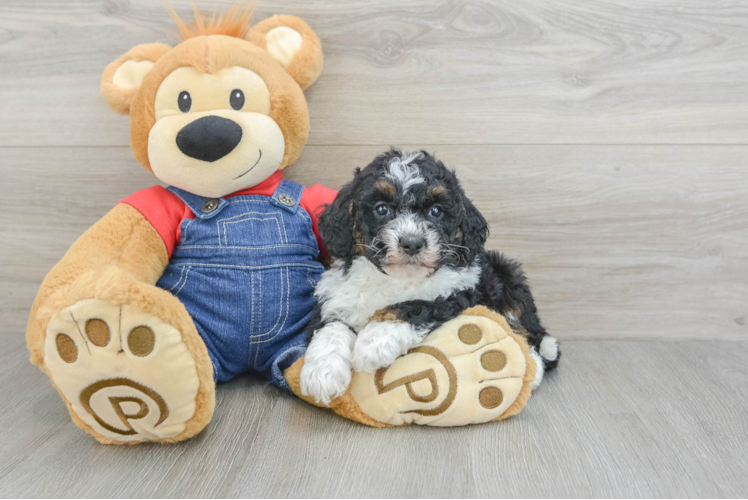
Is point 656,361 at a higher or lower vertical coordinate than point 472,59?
lower

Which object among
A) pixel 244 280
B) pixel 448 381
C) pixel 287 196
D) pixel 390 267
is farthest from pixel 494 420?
pixel 287 196

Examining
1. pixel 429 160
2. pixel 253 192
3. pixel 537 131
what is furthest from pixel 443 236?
pixel 537 131

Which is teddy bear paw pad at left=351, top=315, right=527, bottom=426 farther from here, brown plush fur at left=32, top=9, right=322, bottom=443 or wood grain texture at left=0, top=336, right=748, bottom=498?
brown plush fur at left=32, top=9, right=322, bottom=443

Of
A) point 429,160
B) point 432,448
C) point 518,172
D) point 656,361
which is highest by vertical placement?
point 429,160

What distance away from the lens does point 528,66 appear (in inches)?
76.2

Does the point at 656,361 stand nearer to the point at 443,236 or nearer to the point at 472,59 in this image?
the point at 443,236

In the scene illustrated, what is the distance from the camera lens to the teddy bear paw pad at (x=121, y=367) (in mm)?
1189

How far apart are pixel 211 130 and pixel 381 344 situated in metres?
0.77

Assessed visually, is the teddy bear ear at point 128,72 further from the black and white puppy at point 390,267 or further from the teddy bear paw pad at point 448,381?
the teddy bear paw pad at point 448,381

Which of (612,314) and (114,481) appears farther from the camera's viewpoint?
(612,314)

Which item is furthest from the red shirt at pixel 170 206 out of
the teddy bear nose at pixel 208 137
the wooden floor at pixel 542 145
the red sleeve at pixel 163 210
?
the wooden floor at pixel 542 145

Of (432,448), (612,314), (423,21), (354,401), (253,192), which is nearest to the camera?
(432,448)

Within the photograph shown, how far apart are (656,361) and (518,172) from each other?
2.88 feet

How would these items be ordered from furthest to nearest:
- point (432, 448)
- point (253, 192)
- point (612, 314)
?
point (612, 314)
point (253, 192)
point (432, 448)
